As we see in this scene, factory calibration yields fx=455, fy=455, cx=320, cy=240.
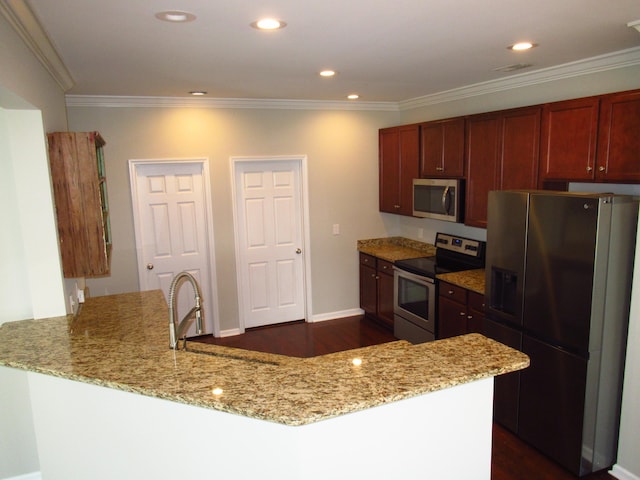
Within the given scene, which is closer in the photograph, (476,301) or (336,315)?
(476,301)

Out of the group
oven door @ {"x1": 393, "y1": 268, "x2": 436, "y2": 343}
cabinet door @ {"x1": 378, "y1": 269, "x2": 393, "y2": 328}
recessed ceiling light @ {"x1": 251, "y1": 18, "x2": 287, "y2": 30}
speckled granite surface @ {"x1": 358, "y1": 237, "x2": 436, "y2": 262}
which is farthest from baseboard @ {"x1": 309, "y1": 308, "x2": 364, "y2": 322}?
recessed ceiling light @ {"x1": 251, "y1": 18, "x2": 287, "y2": 30}

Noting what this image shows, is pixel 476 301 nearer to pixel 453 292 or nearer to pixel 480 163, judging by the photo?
pixel 453 292

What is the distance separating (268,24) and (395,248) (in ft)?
11.8

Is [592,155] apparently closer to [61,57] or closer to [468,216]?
[468,216]

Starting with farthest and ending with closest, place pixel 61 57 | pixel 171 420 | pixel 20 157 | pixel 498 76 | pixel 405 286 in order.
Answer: pixel 405 286
pixel 498 76
pixel 61 57
pixel 20 157
pixel 171 420

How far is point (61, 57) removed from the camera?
2822 mm

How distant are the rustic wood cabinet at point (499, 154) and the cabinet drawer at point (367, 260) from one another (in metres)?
1.38

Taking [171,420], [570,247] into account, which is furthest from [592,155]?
[171,420]

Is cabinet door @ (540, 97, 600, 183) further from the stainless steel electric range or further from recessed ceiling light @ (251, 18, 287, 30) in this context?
recessed ceiling light @ (251, 18, 287, 30)

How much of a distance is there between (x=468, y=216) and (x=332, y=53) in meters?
2.05

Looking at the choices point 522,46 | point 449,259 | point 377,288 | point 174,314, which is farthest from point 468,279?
point 174,314

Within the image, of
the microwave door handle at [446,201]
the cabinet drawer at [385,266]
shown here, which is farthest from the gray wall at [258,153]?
the microwave door handle at [446,201]

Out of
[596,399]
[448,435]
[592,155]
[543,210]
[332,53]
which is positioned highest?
[332,53]

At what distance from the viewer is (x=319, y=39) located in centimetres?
251
